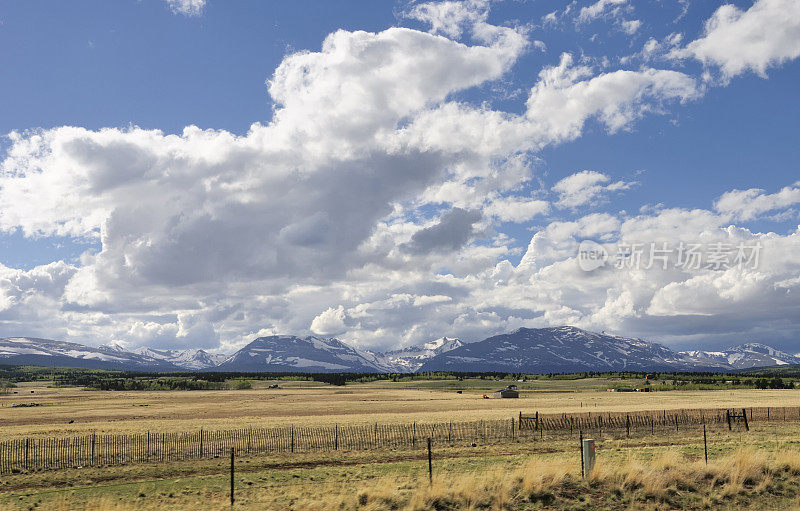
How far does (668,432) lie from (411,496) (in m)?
41.4

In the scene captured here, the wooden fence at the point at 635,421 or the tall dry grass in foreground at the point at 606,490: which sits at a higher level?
the tall dry grass in foreground at the point at 606,490

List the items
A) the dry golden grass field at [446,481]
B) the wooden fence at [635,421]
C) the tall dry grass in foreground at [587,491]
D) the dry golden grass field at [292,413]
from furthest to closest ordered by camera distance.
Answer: the dry golden grass field at [292,413] → the wooden fence at [635,421] → the dry golden grass field at [446,481] → the tall dry grass in foreground at [587,491]

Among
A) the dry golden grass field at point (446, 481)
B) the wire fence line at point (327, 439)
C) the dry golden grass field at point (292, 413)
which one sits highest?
the dry golden grass field at point (446, 481)

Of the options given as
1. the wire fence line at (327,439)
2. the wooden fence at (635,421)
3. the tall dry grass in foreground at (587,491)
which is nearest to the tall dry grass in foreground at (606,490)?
the tall dry grass in foreground at (587,491)

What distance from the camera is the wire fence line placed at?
4509cm

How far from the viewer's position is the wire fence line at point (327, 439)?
1775 inches

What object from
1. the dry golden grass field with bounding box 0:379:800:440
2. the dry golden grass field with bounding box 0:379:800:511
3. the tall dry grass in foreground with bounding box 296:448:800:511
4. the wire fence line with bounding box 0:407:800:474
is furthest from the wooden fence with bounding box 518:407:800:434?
the tall dry grass in foreground with bounding box 296:448:800:511

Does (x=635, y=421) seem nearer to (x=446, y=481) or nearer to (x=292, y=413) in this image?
(x=446, y=481)

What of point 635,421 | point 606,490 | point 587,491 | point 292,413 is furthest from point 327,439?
point 292,413

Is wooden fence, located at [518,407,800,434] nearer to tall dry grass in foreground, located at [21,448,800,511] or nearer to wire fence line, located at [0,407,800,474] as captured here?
wire fence line, located at [0,407,800,474]

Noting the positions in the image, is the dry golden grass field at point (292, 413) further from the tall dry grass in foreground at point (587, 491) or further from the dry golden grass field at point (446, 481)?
the tall dry grass in foreground at point (587, 491)

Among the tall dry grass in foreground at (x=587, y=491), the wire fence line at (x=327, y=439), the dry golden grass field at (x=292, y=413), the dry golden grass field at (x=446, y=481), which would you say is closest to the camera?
the tall dry grass in foreground at (x=587, y=491)

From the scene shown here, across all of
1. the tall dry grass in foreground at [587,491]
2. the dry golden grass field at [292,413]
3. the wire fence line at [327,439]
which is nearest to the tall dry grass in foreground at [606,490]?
the tall dry grass in foreground at [587,491]

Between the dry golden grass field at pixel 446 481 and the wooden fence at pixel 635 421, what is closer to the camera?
the dry golden grass field at pixel 446 481
